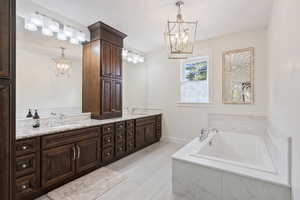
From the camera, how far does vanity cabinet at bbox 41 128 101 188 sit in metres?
1.81

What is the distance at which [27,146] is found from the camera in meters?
1.63

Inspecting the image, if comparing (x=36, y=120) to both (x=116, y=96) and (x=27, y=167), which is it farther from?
(x=116, y=96)

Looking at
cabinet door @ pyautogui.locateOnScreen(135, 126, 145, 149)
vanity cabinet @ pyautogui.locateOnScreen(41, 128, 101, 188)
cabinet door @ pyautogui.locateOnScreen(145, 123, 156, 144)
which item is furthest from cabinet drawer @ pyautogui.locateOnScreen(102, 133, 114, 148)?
cabinet door @ pyautogui.locateOnScreen(145, 123, 156, 144)

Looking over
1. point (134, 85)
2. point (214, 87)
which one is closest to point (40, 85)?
point (134, 85)

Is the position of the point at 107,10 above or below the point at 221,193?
above

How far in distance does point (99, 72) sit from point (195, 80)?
7.57 feet

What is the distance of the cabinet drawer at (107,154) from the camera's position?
8.34 ft

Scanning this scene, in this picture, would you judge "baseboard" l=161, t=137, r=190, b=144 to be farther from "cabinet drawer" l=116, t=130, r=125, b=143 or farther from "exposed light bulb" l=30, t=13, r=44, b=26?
"exposed light bulb" l=30, t=13, r=44, b=26

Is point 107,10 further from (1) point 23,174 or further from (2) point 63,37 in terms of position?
(1) point 23,174

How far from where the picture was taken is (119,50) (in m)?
3.22

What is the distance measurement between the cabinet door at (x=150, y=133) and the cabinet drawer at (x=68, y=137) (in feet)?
4.75

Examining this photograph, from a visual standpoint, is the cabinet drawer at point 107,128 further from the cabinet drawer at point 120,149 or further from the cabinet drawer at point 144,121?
the cabinet drawer at point 144,121

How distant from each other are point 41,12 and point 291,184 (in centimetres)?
365

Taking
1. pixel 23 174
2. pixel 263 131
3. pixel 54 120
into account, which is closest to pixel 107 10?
pixel 54 120
